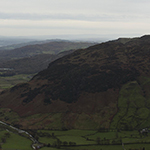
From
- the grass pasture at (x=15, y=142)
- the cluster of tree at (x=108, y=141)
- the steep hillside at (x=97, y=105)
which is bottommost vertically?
the grass pasture at (x=15, y=142)

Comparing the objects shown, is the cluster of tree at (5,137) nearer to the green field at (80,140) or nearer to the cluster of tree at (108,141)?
the green field at (80,140)

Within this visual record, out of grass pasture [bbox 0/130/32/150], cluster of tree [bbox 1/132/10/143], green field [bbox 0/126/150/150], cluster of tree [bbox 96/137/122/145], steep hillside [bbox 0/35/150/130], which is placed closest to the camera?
green field [bbox 0/126/150/150]

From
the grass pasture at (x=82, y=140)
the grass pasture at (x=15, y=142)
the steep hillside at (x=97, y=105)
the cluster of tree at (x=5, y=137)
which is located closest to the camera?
the grass pasture at (x=82, y=140)

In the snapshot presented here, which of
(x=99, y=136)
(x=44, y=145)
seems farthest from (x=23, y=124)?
(x=99, y=136)

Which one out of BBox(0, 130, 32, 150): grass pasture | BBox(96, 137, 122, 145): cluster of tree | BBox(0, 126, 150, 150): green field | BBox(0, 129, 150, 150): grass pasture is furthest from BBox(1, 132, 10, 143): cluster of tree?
BBox(96, 137, 122, 145): cluster of tree

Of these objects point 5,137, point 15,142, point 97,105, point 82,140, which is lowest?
point 15,142

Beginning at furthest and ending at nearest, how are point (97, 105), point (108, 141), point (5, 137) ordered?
point (97, 105) → point (5, 137) → point (108, 141)

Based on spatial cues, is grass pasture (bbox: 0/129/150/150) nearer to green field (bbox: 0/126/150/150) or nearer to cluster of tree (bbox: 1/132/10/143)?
green field (bbox: 0/126/150/150)

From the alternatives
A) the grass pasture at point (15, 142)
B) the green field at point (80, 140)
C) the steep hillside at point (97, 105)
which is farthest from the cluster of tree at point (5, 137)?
the steep hillside at point (97, 105)

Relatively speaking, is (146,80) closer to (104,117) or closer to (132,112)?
(132,112)

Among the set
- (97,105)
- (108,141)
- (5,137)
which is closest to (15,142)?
(5,137)

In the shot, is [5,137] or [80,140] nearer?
[80,140]

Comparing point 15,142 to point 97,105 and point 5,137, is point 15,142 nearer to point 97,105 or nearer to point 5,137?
point 5,137

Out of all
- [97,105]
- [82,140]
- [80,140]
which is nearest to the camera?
[80,140]
